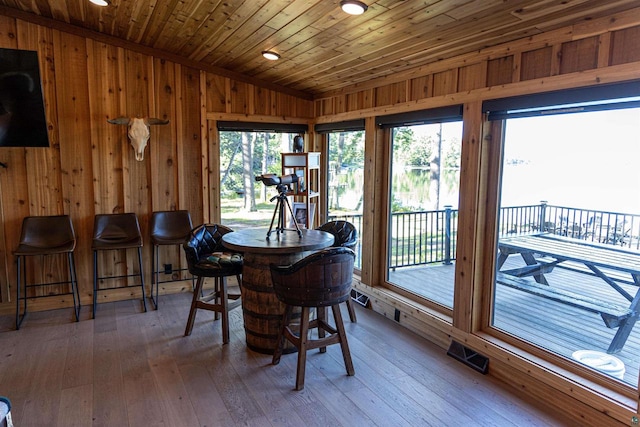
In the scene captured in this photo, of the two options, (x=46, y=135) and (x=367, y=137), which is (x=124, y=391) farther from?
(x=367, y=137)

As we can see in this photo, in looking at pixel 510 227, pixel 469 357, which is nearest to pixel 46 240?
pixel 469 357

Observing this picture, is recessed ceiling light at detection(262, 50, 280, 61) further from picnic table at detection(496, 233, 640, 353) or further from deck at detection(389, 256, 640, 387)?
deck at detection(389, 256, 640, 387)

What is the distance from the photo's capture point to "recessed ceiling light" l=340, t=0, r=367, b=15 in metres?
2.44

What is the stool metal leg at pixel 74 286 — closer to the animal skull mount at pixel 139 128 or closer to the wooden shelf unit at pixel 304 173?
the animal skull mount at pixel 139 128

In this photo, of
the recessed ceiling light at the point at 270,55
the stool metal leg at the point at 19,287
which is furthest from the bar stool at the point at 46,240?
the recessed ceiling light at the point at 270,55

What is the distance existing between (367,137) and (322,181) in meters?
1.19

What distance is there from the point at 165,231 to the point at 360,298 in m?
2.22

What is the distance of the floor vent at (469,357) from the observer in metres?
2.96

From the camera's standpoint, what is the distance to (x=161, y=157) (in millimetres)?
4629

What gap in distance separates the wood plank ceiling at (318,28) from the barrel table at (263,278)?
1.55 meters

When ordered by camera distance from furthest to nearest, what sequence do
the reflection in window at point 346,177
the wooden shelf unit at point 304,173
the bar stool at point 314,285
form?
the reflection in window at point 346,177
the wooden shelf unit at point 304,173
the bar stool at point 314,285

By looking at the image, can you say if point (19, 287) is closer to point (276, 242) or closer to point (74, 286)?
point (74, 286)

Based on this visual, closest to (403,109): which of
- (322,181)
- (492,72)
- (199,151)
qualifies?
(492,72)

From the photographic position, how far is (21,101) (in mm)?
3744
